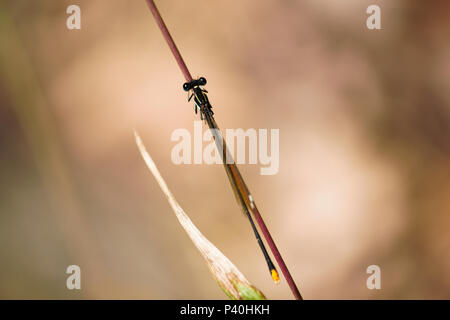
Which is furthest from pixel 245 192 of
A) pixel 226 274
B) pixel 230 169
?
pixel 226 274

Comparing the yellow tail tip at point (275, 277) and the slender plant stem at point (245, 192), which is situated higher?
the slender plant stem at point (245, 192)

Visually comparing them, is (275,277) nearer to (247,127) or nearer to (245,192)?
(245,192)

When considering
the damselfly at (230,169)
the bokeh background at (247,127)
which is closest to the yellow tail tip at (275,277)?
the damselfly at (230,169)

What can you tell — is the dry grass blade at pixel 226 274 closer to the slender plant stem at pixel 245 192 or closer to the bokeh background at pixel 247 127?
the slender plant stem at pixel 245 192

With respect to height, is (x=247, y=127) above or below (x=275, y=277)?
above
